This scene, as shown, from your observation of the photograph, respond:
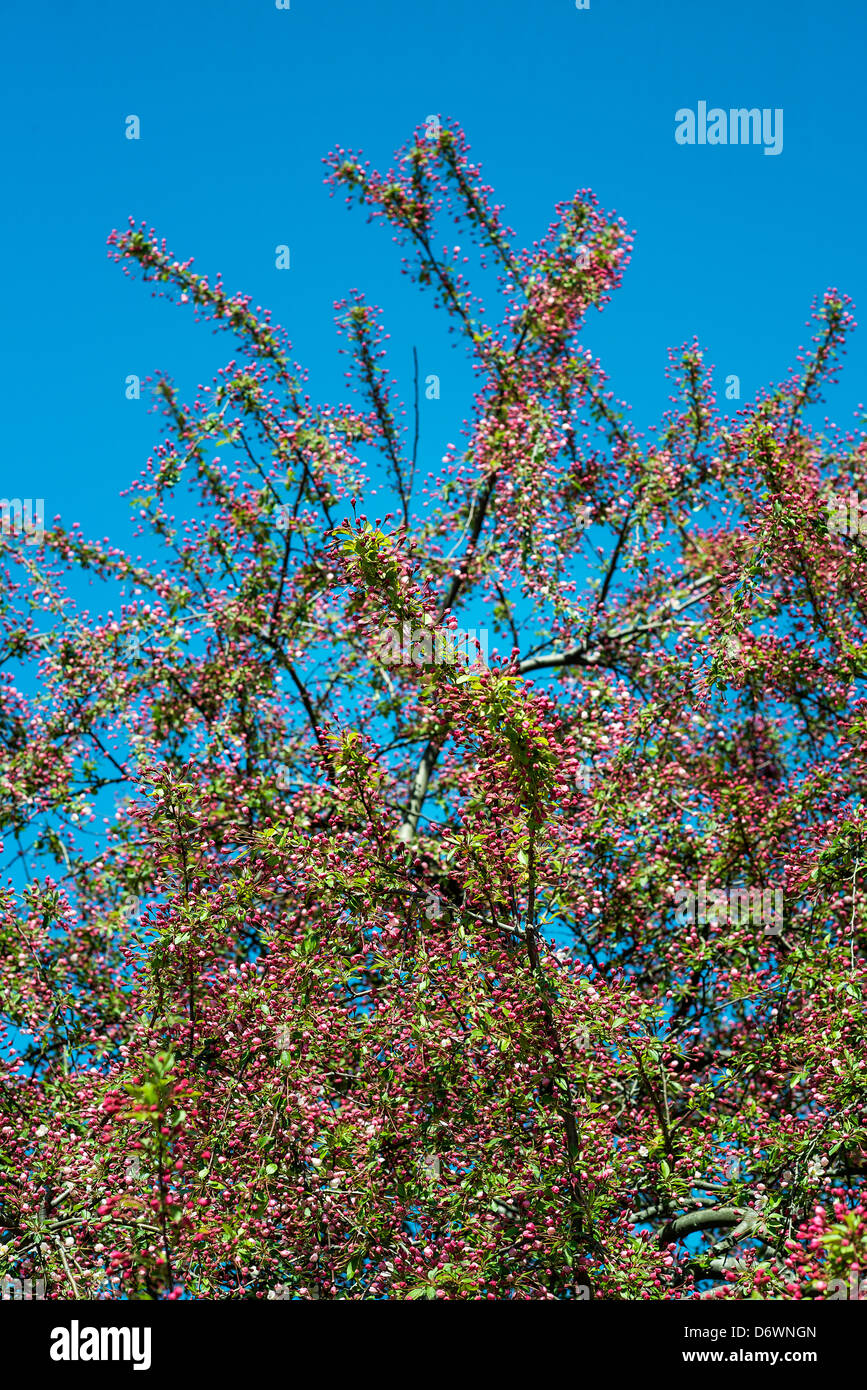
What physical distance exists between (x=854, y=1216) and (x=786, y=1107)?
334 cm

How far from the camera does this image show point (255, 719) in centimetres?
1046

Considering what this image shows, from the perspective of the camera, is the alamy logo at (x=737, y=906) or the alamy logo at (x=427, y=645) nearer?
the alamy logo at (x=427, y=645)

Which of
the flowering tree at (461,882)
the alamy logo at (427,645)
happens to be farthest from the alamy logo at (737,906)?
the alamy logo at (427,645)

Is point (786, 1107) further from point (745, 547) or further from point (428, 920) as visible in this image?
point (745, 547)

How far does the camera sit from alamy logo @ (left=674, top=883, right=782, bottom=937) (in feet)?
25.2
